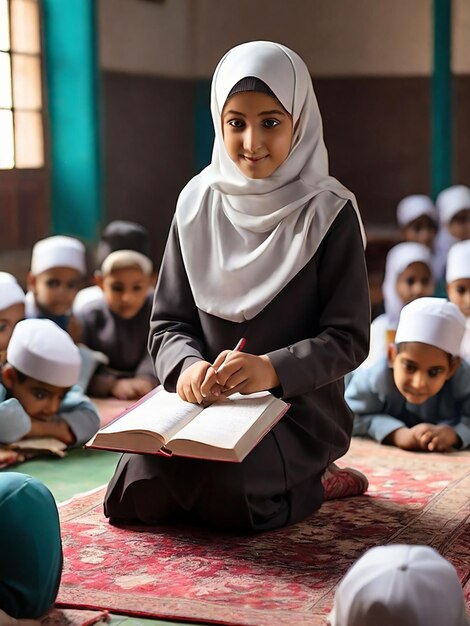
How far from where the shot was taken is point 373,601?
6.59 ft

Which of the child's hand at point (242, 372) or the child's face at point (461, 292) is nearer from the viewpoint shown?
the child's hand at point (242, 372)

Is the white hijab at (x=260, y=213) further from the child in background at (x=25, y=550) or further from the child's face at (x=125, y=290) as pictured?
the child's face at (x=125, y=290)

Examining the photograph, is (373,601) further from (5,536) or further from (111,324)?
(111,324)

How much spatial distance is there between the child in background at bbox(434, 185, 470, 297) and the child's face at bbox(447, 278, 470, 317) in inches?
76.1

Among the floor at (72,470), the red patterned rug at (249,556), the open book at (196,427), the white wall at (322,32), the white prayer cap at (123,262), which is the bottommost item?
the floor at (72,470)

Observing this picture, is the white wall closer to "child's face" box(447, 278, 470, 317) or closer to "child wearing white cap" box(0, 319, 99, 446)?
"child's face" box(447, 278, 470, 317)

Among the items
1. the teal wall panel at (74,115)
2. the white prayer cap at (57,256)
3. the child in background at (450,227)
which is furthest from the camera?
the child in background at (450,227)

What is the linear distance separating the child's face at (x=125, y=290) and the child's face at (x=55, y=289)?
0.52 feet

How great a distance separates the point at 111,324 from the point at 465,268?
63.0 inches

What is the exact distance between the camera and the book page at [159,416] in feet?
9.27

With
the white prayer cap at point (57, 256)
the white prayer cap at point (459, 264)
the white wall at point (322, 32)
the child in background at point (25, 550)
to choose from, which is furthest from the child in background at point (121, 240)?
the child in background at point (25, 550)

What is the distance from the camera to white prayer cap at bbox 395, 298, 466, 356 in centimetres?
400

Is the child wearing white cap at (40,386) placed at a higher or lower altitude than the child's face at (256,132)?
lower

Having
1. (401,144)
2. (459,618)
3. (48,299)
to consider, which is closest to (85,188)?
(48,299)
